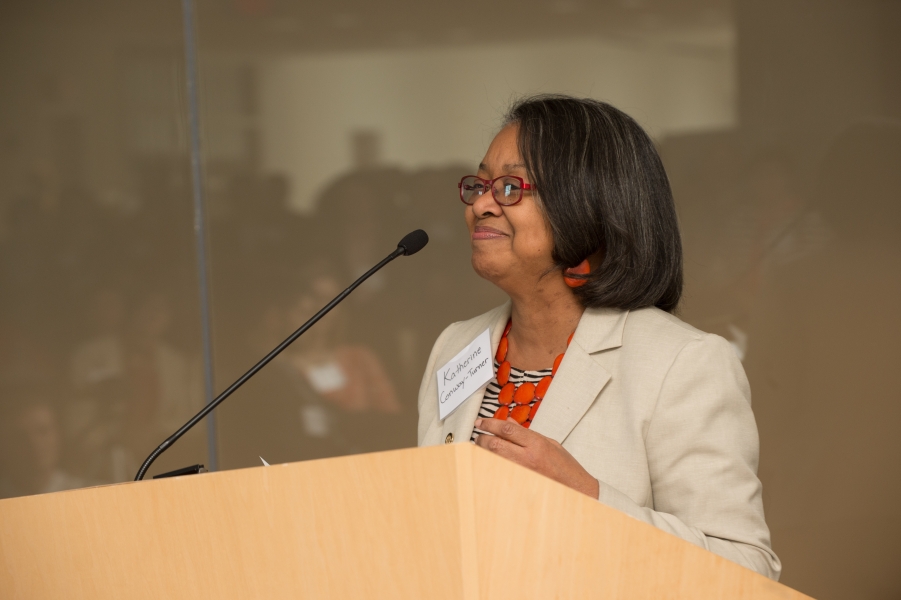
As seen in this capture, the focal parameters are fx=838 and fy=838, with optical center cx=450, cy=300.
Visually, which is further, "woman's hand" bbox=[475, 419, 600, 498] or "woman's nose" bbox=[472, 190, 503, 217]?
"woman's nose" bbox=[472, 190, 503, 217]

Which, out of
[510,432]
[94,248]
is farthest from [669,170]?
[510,432]

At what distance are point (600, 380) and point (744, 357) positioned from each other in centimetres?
217

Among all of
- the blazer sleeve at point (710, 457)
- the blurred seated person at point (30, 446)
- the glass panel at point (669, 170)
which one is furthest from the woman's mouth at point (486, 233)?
the blurred seated person at point (30, 446)

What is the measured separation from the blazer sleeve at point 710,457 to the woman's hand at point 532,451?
194mm

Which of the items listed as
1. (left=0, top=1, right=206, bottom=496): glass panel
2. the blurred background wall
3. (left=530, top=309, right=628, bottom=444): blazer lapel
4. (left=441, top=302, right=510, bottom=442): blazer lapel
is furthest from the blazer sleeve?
(left=0, top=1, right=206, bottom=496): glass panel

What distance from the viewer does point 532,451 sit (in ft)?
3.64

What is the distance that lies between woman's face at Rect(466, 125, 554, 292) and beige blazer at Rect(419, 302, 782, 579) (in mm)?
155

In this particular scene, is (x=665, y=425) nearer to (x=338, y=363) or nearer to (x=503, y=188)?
(x=503, y=188)

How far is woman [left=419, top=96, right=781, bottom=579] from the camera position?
1391 millimetres

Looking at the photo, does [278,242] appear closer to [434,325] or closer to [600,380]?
[434,325]

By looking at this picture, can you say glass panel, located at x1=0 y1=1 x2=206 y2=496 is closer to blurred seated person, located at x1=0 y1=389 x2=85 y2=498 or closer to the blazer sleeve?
blurred seated person, located at x1=0 y1=389 x2=85 y2=498

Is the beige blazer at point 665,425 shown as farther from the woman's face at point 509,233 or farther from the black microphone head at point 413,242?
the black microphone head at point 413,242

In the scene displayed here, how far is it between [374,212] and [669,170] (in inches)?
50.3

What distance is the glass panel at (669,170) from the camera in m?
3.46
